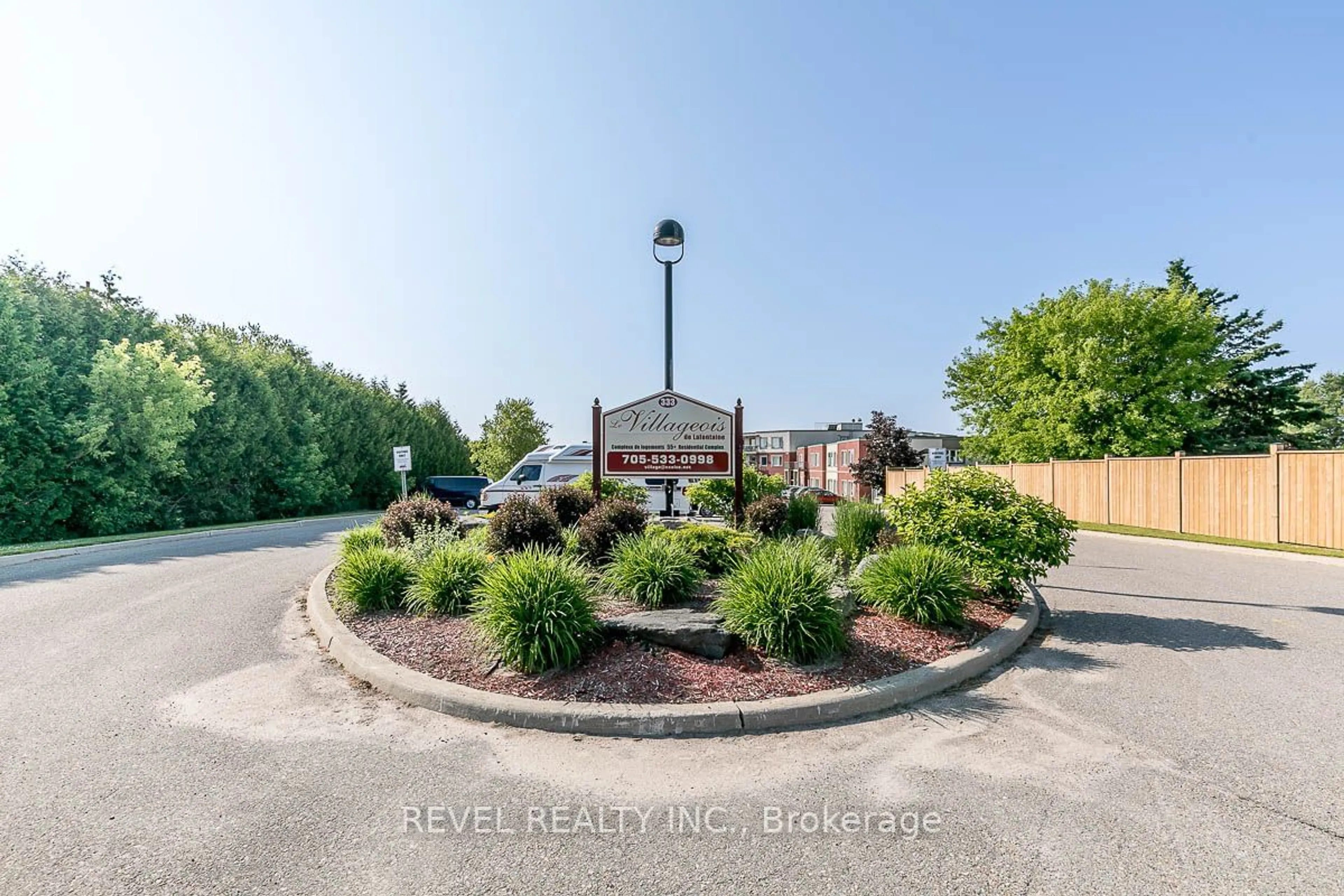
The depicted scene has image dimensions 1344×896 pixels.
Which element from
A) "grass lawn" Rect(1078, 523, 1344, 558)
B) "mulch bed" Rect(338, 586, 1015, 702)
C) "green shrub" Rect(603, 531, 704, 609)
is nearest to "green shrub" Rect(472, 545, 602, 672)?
"mulch bed" Rect(338, 586, 1015, 702)

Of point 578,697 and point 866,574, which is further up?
point 866,574

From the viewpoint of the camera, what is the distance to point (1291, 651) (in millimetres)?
5906

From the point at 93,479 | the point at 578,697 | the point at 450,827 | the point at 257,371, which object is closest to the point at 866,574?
the point at 578,697

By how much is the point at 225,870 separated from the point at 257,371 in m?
28.6

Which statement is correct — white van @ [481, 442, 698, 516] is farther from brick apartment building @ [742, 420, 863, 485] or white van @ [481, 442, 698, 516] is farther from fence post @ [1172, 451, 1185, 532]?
brick apartment building @ [742, 420, 863, 485]

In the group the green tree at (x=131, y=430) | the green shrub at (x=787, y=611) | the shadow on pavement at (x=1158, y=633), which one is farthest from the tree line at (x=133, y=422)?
the shadow on pavement at (x=1158, y=633)

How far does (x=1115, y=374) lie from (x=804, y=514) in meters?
22.2

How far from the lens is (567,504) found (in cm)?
916

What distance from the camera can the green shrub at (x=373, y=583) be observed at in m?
6.69

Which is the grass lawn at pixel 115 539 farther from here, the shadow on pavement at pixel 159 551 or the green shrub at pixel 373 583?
the green shrub at pixel 373 583

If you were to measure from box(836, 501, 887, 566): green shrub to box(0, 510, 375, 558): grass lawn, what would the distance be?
1455 centimetres

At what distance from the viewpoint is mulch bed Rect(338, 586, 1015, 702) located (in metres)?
4.52

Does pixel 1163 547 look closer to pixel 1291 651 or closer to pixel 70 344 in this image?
pixel 1291 651

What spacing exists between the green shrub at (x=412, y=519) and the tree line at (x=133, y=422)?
13631 mm
